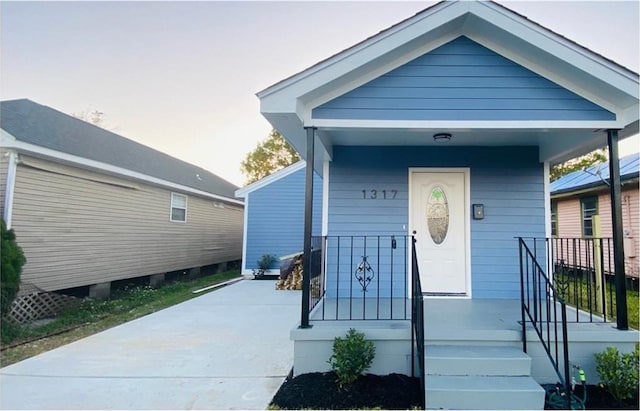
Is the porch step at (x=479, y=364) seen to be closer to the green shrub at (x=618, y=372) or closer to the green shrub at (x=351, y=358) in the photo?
the green shrub at (x=351, y=358)

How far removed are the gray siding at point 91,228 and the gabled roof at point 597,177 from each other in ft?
37.2

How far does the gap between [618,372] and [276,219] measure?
10015mm

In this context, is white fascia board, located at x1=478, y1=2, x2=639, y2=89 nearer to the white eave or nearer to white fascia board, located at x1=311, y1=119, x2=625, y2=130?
the white eave

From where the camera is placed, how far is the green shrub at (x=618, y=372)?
2.99 meters

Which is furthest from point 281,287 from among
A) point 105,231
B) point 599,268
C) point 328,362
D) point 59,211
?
point 599,268

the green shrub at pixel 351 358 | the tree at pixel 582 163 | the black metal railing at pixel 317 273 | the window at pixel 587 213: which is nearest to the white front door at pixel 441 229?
the black metal railing at pixel 317 273

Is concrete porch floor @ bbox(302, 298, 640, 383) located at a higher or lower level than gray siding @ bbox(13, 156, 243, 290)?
lower

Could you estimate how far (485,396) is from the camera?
285 centimetres

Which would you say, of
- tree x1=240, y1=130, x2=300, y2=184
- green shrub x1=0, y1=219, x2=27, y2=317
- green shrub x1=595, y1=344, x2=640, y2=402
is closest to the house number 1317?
green shrub x1=595, y1=344, x2=640, y2=402

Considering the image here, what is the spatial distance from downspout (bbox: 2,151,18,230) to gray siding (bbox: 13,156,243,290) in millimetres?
84

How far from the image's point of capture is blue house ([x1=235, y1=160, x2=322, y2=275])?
39.4 feet

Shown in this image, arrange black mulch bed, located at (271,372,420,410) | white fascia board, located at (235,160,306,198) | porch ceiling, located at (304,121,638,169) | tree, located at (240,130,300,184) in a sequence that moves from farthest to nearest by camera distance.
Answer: tree, located at (240,130,300,184)
white fascia board, located at (235,160,306,198)
porch ceiling, located at (304,121,638,169)
black mulch bed, located at (271,372,420,410)

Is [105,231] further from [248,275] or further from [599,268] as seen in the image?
[599,268]

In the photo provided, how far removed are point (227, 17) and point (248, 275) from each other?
7770mm
